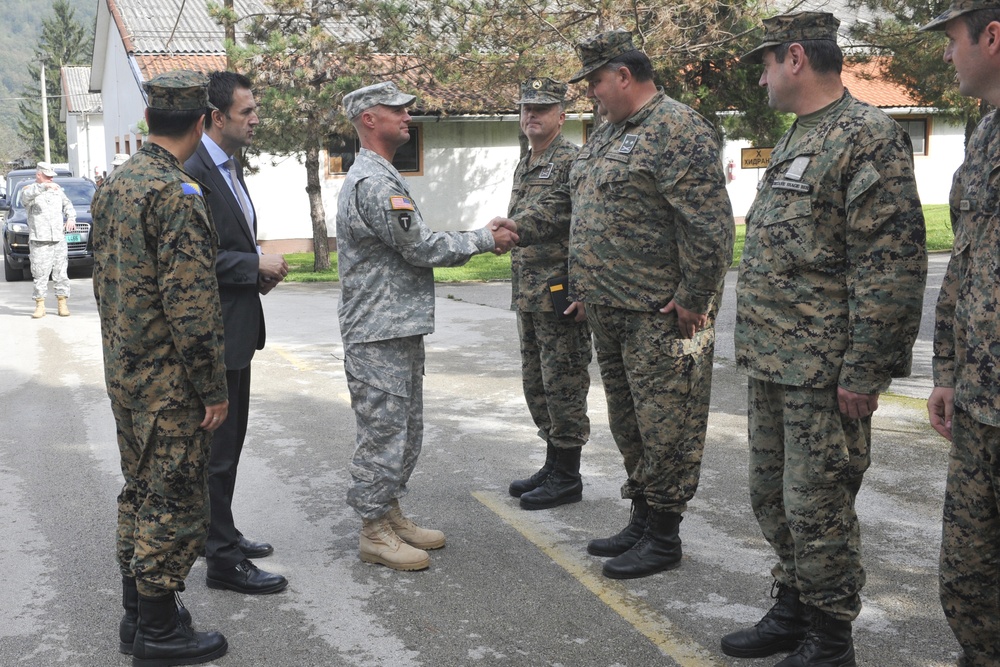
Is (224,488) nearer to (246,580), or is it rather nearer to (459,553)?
(246,580)

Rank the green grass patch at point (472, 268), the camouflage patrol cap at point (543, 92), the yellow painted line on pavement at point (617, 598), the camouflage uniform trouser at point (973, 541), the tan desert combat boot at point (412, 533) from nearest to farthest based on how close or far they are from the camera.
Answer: the camouflage uniform trouser at point (973, 541)
the yellow painted line on pavement at point (617, 598)
the tan desert combat boot at point (412, 533)
the camouflage patrol cap at point (543, 92)
the green grass patch at point (472, 268)

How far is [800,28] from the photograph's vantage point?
3.43 m

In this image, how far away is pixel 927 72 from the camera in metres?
12.9

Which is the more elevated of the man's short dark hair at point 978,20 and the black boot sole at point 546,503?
the man's short dark hair at point 978,20

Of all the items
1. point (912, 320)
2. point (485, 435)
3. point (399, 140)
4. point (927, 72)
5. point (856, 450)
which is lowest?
point (485, 435)

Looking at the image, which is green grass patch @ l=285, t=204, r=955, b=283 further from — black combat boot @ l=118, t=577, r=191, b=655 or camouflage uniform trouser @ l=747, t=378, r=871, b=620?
camouflage uniform trouser @ l=747, t=378, r=871, b=620

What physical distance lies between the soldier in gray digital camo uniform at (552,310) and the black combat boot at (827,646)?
2.10 meters

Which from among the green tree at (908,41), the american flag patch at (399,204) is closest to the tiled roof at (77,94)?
the green tree at (908,41)

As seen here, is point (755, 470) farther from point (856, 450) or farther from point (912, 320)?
point (912, 320)

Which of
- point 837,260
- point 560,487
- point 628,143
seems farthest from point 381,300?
point 837,260

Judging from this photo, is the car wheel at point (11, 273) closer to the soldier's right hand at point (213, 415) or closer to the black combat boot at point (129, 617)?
the black combat boot at point (129, 617)

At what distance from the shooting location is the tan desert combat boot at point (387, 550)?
4586 millimetres

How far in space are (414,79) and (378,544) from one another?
15052 millimetres

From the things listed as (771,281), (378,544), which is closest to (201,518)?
(378,544)
